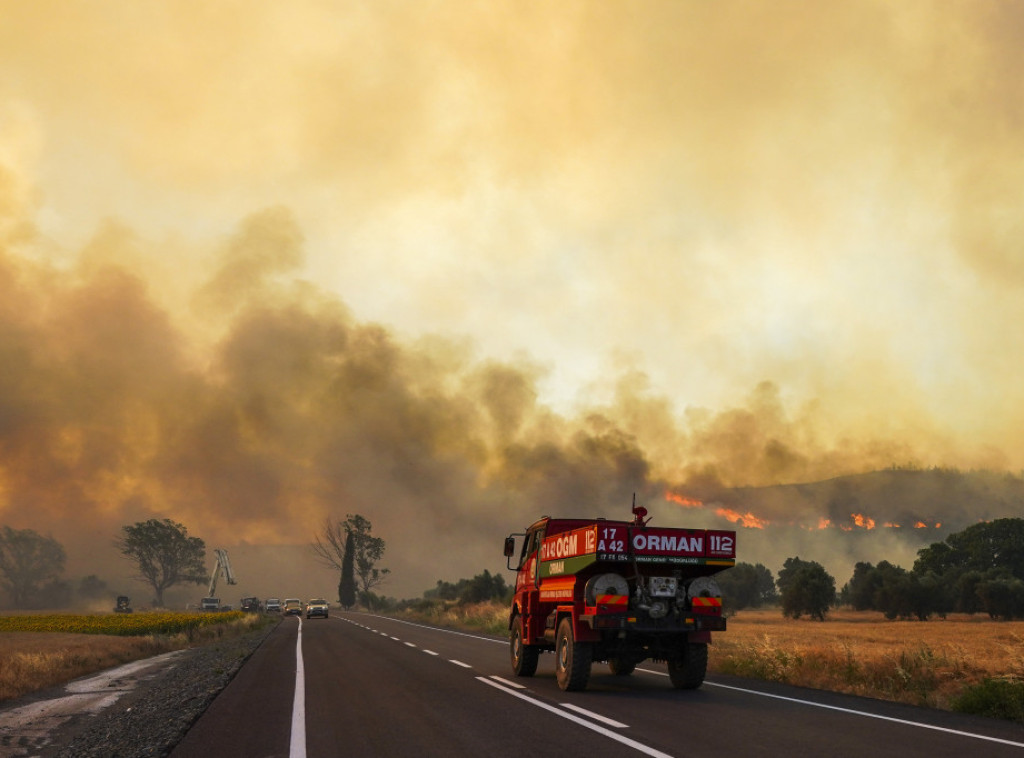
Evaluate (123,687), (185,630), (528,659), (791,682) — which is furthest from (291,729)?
(185,630)

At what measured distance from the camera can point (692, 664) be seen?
14766mm

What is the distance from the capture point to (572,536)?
597 inches

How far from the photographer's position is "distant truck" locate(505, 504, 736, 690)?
14188 mm

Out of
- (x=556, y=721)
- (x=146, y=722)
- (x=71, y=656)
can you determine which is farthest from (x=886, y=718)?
(x=71, y=656)

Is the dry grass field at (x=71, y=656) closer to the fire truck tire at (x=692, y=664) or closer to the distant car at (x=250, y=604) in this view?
the fire truck tire at (x=692, y=664)

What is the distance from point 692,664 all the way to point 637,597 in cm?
170

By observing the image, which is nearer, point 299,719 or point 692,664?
point 299,719

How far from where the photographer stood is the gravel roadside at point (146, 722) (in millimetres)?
9680

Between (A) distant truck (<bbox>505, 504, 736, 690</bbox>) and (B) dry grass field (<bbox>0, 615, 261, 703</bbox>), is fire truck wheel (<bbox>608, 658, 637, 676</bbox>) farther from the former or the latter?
(B) dry grass field (<bbox>0, 615, 261, 703</bbox>)

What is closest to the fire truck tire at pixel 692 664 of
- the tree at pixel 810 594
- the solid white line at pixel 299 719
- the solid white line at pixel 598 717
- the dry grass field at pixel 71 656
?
the solid white line at pixel 598 717

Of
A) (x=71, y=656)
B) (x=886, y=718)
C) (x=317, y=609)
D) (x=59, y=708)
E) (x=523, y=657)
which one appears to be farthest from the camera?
(x=317, y=609)

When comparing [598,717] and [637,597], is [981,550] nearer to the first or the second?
[637,597]

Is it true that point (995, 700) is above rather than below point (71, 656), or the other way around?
above

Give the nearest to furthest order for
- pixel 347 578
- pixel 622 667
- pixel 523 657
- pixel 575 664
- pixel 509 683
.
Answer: pixel 575 664 < pixel 509 683 < pixel 523 657 < pixel 622 667 < pixel 347 578
